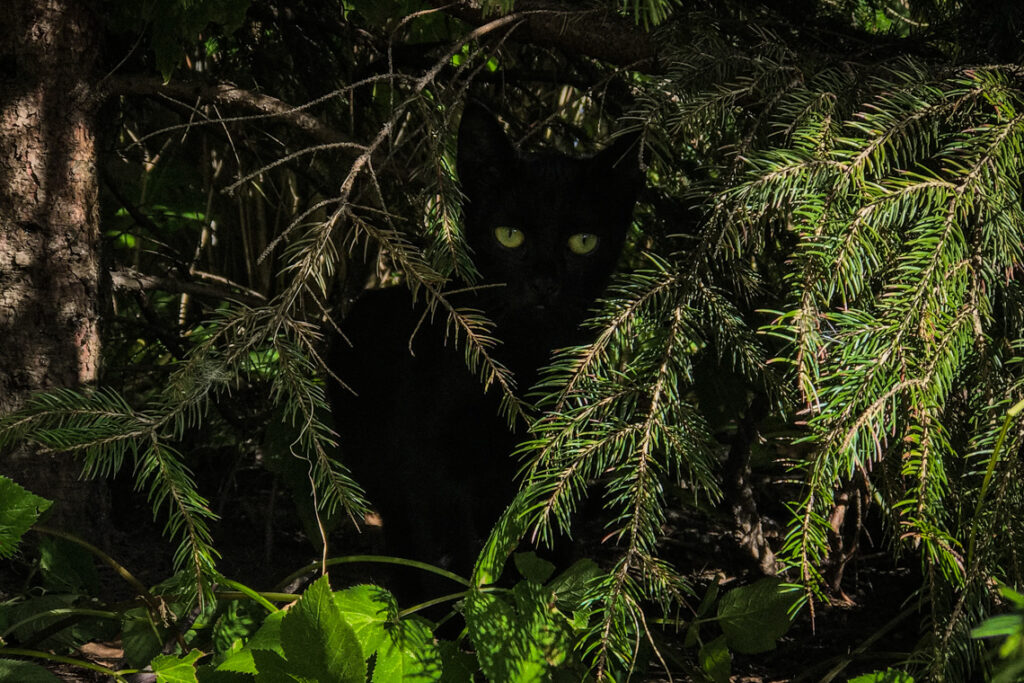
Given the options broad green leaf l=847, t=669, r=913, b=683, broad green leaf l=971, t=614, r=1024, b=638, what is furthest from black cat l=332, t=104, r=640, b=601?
broad green leaf l=971, t=614, r=1024, b=638

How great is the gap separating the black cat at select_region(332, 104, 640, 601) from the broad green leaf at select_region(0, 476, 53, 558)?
957 mm

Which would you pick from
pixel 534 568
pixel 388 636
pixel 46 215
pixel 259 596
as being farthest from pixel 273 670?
pixel 46 215

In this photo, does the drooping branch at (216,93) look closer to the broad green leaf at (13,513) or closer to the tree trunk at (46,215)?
the tree trunk at (46,215)

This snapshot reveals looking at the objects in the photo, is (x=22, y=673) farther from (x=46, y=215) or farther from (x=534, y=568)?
(x=46, y=215)

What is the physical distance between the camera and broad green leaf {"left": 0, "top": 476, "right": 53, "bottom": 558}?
131 centimetres

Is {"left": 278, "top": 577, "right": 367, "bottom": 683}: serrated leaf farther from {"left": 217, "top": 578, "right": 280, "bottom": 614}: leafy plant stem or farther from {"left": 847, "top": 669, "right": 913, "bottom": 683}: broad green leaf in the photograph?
{"left": 847, "top": 669, "right": 913, "bottom": 683}: broad green leaf

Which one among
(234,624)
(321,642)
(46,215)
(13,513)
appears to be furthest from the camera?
(46,215)

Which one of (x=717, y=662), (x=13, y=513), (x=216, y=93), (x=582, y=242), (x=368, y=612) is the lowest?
(x=717, y=662)

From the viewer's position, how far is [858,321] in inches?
45.3

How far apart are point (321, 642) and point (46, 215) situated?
1174 mm

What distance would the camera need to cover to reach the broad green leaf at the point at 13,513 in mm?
1312

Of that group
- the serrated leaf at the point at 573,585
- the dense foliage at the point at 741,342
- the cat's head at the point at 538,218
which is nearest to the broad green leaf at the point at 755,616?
the dense foliage at the point at 741,342

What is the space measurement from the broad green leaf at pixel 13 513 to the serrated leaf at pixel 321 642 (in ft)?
1.43

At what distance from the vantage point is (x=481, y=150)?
208 cm
